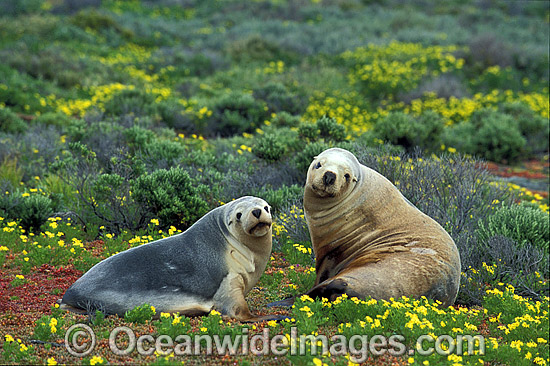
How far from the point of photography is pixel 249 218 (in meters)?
5.36

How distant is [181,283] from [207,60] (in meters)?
17.6

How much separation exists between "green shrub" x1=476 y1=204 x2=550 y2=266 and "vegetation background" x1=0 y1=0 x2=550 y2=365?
3cm

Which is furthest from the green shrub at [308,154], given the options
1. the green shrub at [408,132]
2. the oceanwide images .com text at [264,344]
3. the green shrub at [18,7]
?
the green shrub at [18,7]

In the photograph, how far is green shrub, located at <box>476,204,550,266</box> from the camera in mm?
7988

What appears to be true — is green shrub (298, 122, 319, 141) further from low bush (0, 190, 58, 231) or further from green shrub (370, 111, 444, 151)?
low bush (0, 190, 58, 231)

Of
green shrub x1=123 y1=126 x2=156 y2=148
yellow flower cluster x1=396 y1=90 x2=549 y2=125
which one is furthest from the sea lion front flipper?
yellow flower cluster x1=396 y1=90 x2=549 y2=125

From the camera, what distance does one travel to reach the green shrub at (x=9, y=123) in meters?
13.5

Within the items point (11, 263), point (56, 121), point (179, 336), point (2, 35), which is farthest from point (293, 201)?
point (2, 35)

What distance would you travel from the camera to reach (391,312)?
4918 millimetres

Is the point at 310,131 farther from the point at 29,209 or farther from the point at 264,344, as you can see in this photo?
the point at 264,344

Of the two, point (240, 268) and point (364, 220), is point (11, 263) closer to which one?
point (240, 268)

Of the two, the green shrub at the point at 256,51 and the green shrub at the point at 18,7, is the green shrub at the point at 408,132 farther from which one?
the green shrub at the point at 18,7

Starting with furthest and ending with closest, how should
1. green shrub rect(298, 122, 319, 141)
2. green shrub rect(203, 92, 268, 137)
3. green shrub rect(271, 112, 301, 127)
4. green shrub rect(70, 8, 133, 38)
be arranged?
green shrub rect(70, 8, 133, 38) < green shrub rect(203, 92, 268, 137) < green shrub rect(271, 112, 301, 127) < green shrub rect(298, 122, 319, 141)

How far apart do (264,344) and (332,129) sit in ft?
21.7
